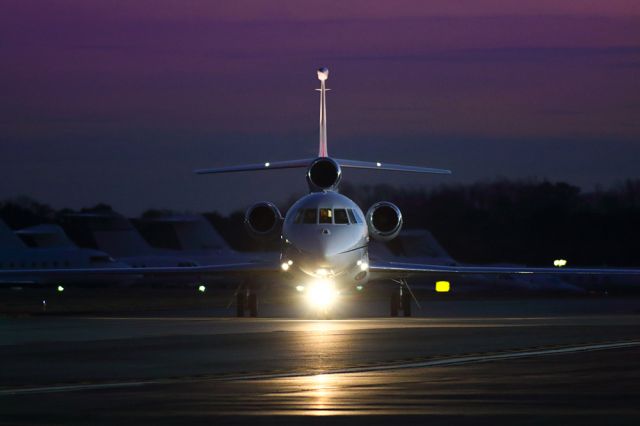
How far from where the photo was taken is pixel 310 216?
31875 mm

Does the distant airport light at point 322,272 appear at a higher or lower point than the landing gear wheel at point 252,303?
lower

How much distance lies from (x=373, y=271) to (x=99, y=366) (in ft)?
58.6

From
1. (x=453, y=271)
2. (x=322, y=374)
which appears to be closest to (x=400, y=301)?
(x=453, y=271)

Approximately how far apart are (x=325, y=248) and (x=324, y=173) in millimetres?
3939

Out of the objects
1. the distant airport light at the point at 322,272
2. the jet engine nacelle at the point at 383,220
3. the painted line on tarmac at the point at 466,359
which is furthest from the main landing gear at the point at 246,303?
the painted line on tarmac at the point at 466,359

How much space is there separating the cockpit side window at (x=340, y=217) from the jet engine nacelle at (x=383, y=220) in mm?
→ 2318

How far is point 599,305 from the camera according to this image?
4081cm

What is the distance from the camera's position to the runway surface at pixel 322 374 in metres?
11.2

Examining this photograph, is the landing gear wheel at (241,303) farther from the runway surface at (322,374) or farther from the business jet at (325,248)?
the runway surface at (322,374)

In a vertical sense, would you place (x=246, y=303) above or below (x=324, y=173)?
below

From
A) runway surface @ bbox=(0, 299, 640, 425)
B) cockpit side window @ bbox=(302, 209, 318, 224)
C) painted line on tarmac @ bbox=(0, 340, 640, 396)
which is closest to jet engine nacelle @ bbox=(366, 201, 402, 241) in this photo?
cockpit side window @ bbox=(302, 209, 318, 224)

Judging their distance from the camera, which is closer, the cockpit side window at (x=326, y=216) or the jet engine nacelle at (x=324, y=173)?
the cockpit side window at (x=326, y=216)

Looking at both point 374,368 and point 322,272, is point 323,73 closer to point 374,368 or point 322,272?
point 322,272

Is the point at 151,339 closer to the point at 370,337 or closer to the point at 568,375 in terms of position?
the point at 370,337
